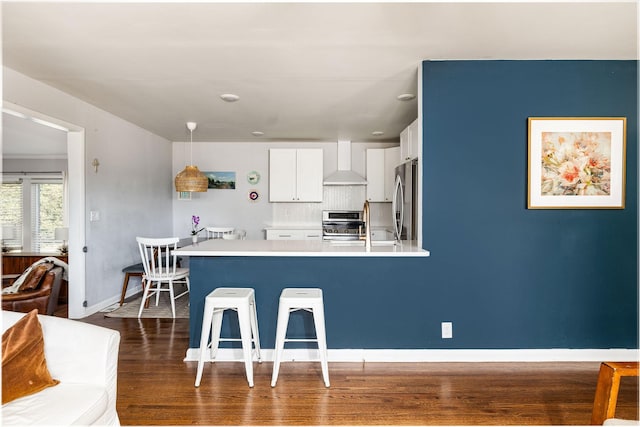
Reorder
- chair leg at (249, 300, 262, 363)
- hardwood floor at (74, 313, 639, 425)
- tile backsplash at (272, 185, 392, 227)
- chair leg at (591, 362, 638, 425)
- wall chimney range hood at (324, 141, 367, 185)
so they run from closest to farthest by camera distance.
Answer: chair leg at (591, 362, 638, 425)
hardwood floor at (74, 313, 639, 425)
chair leg at (249, 300, 262, 363)
wall chimney range hood at (324, 141, 367, 185)
tile backsplash at (272, 185, 392, 227)

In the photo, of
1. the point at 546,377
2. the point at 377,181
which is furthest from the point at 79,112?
the point at 546,377

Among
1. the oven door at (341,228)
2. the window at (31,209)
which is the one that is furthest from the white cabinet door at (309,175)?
the window at (31,209)

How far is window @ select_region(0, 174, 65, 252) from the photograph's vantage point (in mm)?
6426

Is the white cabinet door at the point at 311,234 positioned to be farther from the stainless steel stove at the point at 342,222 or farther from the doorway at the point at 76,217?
the doorway at the point at 76,217

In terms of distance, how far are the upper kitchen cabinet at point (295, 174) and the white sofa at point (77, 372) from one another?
430cm

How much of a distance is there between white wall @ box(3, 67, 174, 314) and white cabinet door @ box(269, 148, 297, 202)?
1.74 metres

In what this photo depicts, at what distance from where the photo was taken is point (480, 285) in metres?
2.95

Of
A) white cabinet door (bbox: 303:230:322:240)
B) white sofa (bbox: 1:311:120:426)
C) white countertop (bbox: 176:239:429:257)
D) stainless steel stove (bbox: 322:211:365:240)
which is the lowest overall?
white sofa (bbox: 1:311:120:426)

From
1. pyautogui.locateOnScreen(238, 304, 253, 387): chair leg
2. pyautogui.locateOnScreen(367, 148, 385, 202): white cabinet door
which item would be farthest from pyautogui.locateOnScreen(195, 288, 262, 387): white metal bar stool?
pyautogui.locateOnScreen(367, 148, 385, 202): white cabinet door

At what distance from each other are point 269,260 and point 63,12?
2.02 meters

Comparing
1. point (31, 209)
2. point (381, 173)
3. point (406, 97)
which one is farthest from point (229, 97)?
point (31, 209)

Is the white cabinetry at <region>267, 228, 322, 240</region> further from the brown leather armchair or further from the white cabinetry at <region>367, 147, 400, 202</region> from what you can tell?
the brown leather armchair

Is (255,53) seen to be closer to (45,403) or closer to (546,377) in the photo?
(45,403)

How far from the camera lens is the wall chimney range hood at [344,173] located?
590cm
